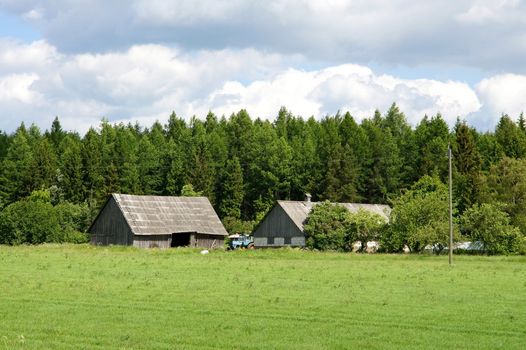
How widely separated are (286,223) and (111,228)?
55.9ft

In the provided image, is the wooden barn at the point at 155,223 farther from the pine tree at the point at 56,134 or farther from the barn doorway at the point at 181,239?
the pine tree at the point at 56,134

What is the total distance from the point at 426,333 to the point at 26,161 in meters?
98.9

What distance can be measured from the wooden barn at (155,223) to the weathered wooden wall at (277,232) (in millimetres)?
4057

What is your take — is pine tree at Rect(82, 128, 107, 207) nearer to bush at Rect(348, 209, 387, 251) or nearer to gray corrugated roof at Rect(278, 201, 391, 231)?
gray corrugated roof at Rect(278, 201, 391, 231)

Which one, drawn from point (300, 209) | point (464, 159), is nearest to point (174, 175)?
point (300, 209)

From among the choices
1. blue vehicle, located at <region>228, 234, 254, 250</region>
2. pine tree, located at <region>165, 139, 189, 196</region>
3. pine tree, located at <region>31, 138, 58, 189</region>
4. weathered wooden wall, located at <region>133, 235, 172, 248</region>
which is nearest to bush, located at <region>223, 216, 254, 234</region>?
blue vehicle, located at <region>228, 234, 254, 250</region>

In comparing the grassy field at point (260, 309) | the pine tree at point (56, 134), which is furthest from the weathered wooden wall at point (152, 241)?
the pine tree at point (56, 134)

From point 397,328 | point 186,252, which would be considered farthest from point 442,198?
point 397,328

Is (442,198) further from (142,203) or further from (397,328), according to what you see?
(397,328)

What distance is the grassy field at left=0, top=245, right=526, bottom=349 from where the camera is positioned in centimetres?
1577

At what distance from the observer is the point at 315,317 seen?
19.0 metres

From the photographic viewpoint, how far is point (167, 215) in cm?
7538

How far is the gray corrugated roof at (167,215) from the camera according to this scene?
7262 centimetres

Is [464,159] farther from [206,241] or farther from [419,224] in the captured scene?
[206,241]
